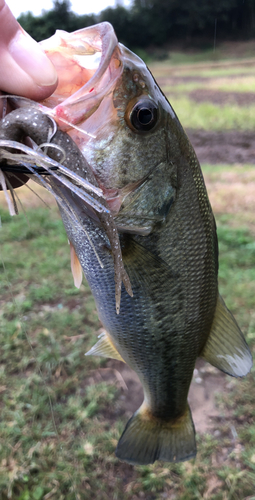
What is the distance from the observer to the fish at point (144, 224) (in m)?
0.82

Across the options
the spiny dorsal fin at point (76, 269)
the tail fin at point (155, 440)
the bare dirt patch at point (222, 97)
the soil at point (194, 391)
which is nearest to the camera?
the spiny dorsal fin at point (76, 269)

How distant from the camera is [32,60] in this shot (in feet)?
2.65

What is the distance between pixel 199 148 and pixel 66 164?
24.8 feet

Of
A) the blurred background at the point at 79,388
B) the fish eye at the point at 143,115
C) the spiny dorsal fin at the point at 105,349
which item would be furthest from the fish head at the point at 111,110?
the spiny dorsal fin at the point at 105,349

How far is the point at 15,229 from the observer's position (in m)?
4.29

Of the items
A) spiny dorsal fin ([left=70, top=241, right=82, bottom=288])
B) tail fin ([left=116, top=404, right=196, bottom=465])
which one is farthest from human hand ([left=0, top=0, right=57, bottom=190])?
tail fin ([left=116, top=404, right=196, bottom=465])

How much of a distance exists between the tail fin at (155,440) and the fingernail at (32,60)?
4.44ft

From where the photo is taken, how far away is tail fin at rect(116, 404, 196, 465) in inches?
55.7

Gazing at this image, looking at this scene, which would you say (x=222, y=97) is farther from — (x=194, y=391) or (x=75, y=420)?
(x=75, y=420)

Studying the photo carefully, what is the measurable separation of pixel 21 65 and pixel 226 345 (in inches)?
43.6

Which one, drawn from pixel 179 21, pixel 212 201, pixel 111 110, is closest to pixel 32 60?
pixel 111 110

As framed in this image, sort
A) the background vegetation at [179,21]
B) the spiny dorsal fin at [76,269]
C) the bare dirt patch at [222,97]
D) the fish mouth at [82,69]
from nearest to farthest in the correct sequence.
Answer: the fish mouth at [82,69], the spiny dorsal fin at [76,269], the bare dirt patch at [222,97], the background vegetation at [179,21]

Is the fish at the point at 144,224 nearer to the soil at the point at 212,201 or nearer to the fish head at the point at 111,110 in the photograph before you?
the fish head at the point at 111,110

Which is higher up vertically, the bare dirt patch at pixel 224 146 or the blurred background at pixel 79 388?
the blurred background at pixel 79 388
